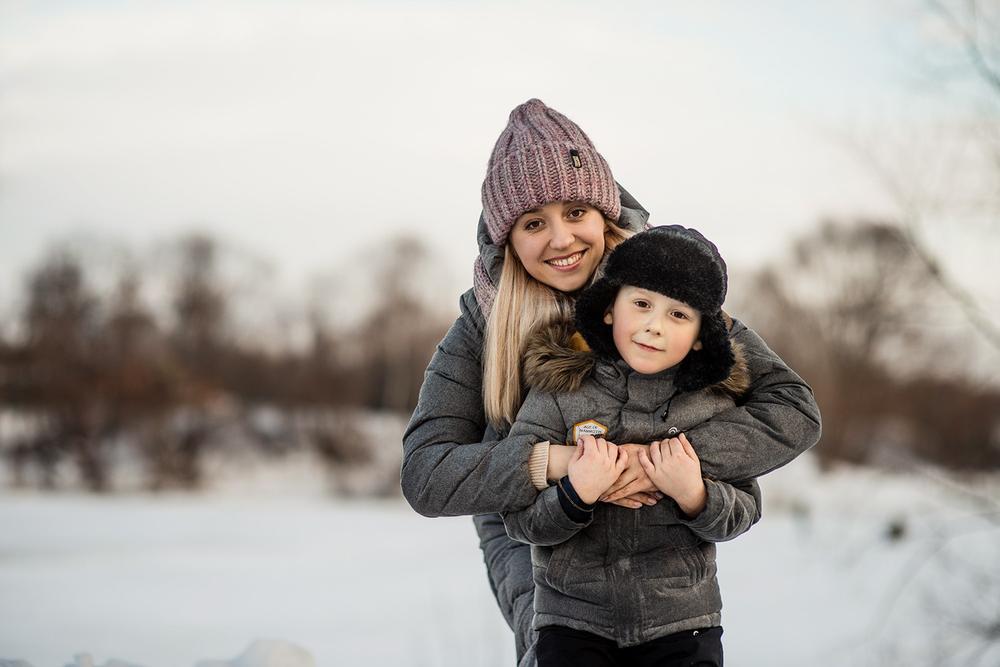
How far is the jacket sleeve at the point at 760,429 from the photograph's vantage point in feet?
8.54

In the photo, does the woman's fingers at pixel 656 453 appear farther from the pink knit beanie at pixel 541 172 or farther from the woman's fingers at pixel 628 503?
the pink knit beanie at pixel 541 172

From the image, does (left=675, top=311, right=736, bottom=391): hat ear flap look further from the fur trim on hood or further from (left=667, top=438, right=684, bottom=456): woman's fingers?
(left=667, top=438, right=684, bottom=456): woman's fingers

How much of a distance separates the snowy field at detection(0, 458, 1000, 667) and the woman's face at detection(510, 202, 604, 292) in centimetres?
197

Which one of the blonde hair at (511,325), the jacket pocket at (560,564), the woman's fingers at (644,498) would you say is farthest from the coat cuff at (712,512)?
the blonde hair at (511,325)

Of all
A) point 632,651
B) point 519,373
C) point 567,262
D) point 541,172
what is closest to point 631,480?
point 632,651

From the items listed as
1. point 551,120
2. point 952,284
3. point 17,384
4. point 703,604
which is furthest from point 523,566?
point 17,384

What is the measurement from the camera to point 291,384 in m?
25.1

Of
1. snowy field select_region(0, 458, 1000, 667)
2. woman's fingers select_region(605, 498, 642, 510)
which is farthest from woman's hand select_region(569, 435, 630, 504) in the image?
snowy field select_region(0, 458, 1000, 667)

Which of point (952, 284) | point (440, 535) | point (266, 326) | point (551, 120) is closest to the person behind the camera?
point (551, 120)

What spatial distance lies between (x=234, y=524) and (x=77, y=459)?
7.54 meters

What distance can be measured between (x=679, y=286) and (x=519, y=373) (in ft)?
2.14

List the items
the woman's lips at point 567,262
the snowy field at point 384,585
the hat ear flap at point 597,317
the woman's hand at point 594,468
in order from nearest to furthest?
the woman's hand at point 594,468
the hat ear flap at point 597,317
the woman's lips at point 567,262
the snowy field at point 384,585

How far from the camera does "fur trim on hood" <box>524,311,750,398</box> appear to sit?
268 cm

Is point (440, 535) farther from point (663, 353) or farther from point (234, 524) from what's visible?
point (663, 353)
